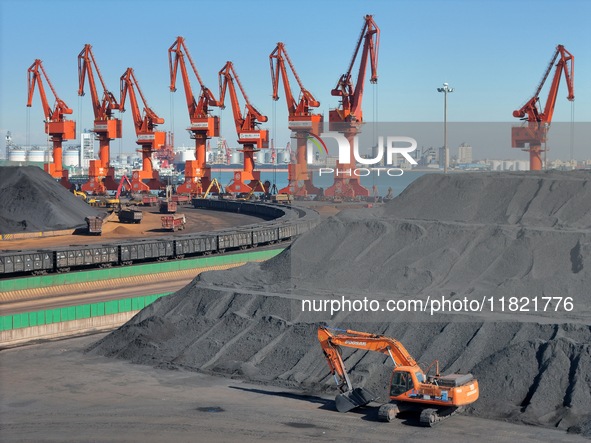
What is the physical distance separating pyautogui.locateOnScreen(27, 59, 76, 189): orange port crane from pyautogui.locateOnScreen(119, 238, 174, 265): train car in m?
86.4

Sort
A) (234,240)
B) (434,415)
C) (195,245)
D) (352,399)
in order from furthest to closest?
(234,240) < (195,245) < (352,399) < (434,415)

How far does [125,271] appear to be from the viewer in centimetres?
5572

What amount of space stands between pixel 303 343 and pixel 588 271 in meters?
12.2

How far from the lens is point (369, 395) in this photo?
30.1 meters

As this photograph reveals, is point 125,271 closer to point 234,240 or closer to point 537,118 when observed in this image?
point 234,240

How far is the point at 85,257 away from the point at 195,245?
10550 millimetres

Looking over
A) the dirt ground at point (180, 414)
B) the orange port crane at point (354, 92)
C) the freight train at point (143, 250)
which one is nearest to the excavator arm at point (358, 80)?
the orange port crane at point (354, 92)

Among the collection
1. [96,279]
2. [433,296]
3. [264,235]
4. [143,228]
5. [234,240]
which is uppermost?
[433,296]

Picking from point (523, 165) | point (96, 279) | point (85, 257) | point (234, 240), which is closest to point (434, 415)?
point (96, 279)

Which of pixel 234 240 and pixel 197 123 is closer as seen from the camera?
pixel 234 240

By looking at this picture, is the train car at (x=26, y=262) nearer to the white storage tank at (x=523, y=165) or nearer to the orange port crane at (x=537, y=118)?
the orange port crane at (x=537, y=118)

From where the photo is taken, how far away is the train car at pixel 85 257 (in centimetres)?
5612

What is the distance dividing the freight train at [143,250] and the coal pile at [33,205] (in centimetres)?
1904

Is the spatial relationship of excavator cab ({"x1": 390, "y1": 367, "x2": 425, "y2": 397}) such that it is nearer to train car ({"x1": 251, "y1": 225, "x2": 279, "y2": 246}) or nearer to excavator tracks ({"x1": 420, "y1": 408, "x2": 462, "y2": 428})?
excavator tracks ({"x1": 420, "y1": 408, "x2": 462, "y2": 428})
